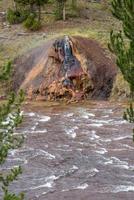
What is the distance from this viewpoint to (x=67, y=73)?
36031mm

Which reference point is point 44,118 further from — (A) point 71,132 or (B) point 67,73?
(B) point 67,73

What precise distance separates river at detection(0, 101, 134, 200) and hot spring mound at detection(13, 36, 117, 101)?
3.59 meters

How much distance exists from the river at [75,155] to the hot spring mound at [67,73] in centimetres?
359

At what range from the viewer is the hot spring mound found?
1405 inches

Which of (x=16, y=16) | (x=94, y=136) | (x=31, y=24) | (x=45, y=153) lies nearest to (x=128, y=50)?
(x=45, y=153)

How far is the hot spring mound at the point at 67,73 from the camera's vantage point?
35.7m

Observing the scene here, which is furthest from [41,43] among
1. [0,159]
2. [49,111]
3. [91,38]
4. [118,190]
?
[0,159]

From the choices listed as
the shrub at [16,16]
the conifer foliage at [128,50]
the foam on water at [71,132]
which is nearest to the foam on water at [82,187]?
the conifer foliage at [128,50]

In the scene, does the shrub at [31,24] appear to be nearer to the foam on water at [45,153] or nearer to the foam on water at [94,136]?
the foam on water at [94,136]

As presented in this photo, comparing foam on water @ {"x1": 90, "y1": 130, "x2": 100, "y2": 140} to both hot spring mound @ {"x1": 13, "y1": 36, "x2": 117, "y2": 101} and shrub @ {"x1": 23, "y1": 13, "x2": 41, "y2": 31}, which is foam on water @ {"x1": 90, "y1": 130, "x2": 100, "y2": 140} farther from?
shrub @ {"x1": 23, "y1": 13, "x2": 41, "y2": 31}

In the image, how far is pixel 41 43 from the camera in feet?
131

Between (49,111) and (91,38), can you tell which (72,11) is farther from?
(49,111)

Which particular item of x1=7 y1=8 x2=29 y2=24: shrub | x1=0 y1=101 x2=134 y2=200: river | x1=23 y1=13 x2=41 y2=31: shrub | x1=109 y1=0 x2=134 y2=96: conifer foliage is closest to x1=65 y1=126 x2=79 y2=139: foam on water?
x1=0 y1=101 x2=134 y2=200: river

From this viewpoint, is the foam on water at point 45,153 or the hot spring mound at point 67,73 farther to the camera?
the hot spring mound at point 67,73
